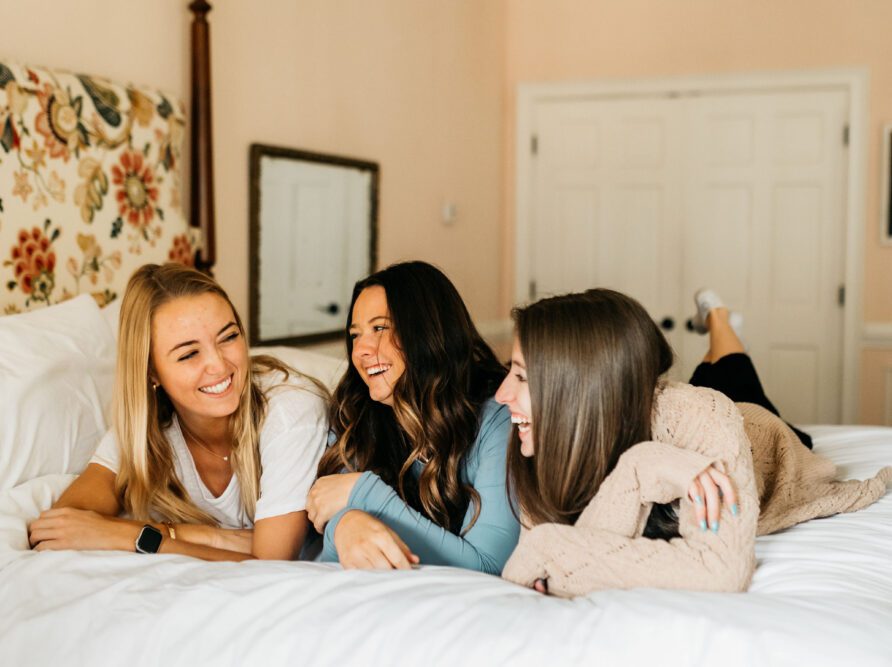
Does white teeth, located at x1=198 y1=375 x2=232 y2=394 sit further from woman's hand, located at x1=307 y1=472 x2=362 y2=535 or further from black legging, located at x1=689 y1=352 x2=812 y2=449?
black legging, located at x1=689 y1=352 x2=812 y2=449

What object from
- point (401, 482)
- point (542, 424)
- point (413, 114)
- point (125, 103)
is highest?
point (413, 114)

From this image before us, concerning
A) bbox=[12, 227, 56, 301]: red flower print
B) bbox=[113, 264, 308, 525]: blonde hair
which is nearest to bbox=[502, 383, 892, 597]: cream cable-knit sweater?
bbox=[113, 264, 308, 525]: blonde hair

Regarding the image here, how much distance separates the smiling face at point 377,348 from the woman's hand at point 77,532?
19.7 inches

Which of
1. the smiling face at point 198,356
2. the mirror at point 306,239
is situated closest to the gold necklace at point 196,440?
the smiling face at point 198,356

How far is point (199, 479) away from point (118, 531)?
0.92 feet

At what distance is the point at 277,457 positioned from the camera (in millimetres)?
1748

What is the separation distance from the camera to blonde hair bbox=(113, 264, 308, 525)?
175 cm

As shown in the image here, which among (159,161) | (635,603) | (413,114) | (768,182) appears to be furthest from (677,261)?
(635,603)

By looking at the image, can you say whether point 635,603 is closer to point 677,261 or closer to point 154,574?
point 154,574

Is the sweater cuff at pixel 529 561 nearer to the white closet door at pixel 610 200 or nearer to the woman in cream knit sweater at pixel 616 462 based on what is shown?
the woman in cream knit sweater at pixel 616 462

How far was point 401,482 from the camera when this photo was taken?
5.72ft

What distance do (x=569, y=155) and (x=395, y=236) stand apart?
1332 mm

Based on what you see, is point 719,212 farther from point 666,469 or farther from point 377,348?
point 666,469

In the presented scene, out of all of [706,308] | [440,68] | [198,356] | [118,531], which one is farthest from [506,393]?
[440,68]
